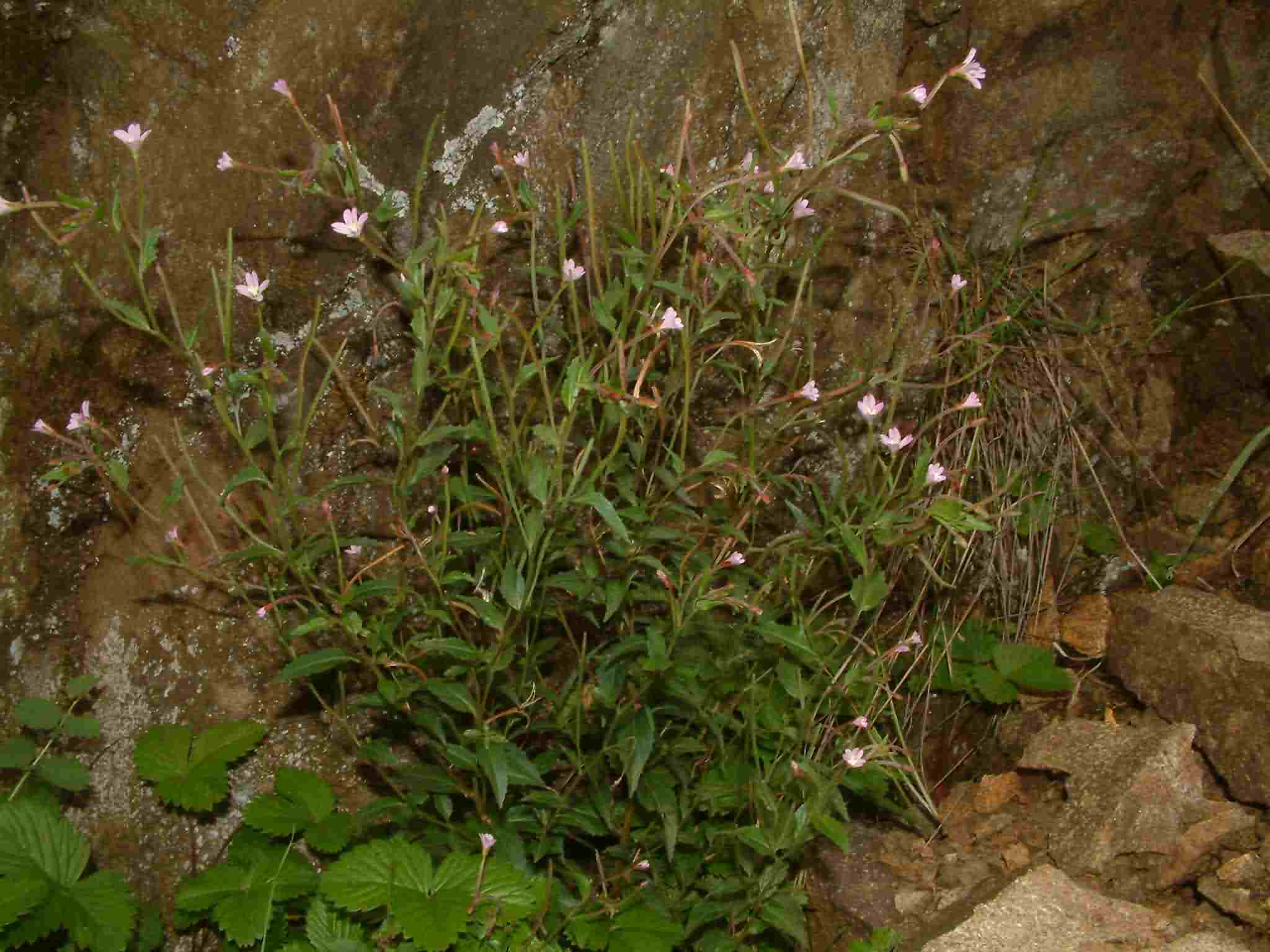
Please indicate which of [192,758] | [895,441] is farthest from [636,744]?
[192,758]

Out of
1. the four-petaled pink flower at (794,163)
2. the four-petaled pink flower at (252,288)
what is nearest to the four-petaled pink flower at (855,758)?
the four-petaled pink flower at (794,163)

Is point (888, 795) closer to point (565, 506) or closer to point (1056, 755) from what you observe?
point (1056, 755)

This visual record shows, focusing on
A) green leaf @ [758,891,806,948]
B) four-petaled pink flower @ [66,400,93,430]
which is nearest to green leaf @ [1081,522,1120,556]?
green leaf @ [758,891,806,948]

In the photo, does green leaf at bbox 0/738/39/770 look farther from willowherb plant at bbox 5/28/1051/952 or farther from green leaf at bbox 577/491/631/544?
green leaf at bbox 577/491/631/544

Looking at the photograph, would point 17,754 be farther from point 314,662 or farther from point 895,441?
point 895,441

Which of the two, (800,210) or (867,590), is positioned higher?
(800,210)

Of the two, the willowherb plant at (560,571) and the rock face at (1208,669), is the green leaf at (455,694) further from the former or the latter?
the rock face at (1208,669)
